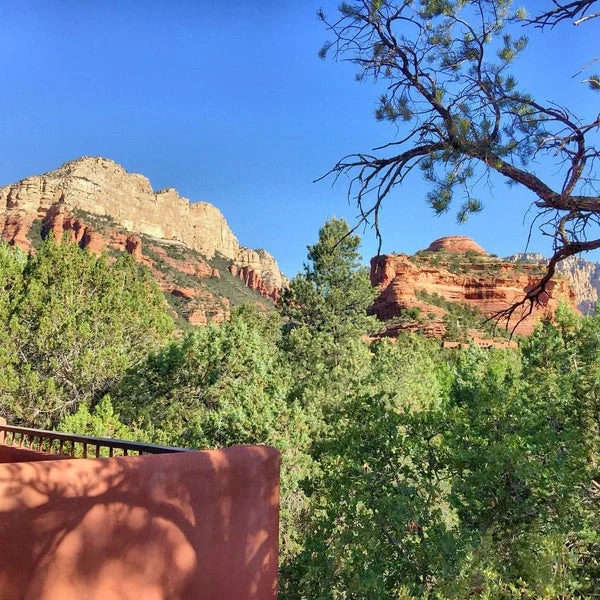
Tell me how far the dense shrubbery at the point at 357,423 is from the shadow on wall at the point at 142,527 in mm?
1080

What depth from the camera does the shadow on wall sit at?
7.30 feet

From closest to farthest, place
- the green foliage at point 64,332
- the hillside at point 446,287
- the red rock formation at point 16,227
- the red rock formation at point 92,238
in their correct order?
1. the green foliage at point 64,332
2. the hillside at point 446,287
3. the red rock formation at point 16,227
4. the red rock formation at point 92,238

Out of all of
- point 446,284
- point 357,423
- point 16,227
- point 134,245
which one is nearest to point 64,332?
point 357,423

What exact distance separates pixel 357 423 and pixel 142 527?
349 centimetres

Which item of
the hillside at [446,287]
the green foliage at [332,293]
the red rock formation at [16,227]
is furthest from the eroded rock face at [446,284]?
the red rock formation at [16,227]

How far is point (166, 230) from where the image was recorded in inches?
4656

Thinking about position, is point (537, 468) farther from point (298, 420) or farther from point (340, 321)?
point (340, 321)

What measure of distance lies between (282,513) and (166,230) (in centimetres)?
11647

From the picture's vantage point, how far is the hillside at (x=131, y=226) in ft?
237

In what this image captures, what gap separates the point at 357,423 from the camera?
5789mm

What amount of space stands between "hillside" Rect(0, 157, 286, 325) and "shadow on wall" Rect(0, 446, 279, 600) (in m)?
52.9

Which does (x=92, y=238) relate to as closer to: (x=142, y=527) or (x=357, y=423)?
(x=357, y=423)

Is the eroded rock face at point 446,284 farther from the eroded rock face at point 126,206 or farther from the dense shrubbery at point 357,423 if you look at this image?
the dense shrubbery at point 357,423

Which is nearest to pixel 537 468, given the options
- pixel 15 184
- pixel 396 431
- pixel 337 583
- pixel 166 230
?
pixel 396 431
